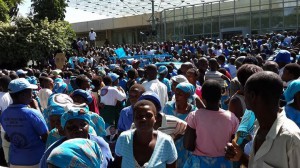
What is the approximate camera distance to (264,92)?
7.94ft

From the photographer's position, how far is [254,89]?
245cm

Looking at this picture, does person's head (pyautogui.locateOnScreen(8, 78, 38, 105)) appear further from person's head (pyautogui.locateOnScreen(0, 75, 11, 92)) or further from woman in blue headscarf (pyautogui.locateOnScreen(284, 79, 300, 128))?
woman in blue headscarf (pyautogui.locateOnScreen(284, 79, 300, 128))

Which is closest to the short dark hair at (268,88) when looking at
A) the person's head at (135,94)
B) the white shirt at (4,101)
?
the person's head at (135,94)

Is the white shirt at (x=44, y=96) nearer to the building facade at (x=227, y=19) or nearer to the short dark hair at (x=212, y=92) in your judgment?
the short dark hair at (x=212, y=92)

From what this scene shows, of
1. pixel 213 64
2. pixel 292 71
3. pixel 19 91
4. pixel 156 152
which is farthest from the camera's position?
pixel 213 64

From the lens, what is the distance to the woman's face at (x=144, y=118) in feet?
11.2

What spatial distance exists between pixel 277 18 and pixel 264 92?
24.7 m

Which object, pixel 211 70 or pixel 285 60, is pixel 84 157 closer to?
pixel 285 60

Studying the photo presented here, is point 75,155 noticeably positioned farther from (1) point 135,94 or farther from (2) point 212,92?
(1) point 135,94

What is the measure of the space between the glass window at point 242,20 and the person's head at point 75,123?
25.5m

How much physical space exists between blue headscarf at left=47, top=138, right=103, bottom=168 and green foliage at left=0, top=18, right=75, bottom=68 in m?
18.5

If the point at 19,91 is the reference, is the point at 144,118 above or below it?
below

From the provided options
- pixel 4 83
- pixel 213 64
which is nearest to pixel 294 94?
pixel 213 64

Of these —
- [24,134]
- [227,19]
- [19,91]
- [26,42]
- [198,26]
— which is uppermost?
[227,19]
